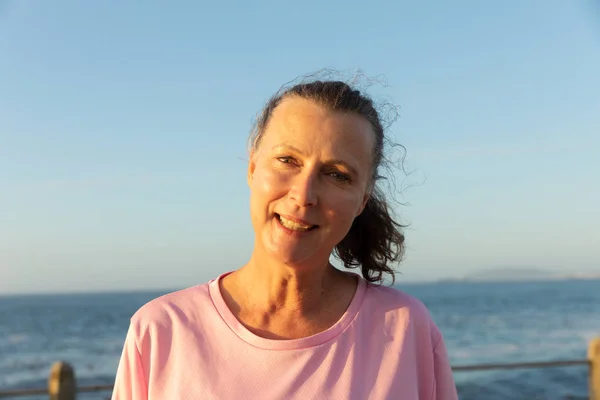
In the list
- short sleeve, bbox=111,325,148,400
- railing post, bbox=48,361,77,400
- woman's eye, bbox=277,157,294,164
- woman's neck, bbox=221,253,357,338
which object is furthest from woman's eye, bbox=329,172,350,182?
railing post, bbox=48,361,77,400

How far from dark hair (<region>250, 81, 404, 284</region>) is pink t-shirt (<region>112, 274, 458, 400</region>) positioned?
24 cm

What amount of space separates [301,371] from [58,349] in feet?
103

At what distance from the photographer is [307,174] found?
1.72 metres

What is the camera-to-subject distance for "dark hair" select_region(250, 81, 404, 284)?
1912 mm

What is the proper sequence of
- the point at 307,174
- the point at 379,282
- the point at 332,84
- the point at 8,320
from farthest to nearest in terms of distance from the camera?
1. the point at 8,320
2. the point at 379,282
3. the point at 332,84
4. the point at 307,174

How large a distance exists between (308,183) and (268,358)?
474 mm

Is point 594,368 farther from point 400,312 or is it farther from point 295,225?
point 295,225

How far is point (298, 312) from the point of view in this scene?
1.87m

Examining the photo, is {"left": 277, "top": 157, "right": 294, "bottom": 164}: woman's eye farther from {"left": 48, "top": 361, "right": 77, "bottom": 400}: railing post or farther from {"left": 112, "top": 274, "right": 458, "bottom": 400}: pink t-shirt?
{"left": 48, "top": 361, "right": 77, "bottom": 400}: railing post

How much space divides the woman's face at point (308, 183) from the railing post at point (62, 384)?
300 centimetres

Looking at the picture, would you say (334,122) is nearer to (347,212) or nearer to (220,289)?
(347,212)

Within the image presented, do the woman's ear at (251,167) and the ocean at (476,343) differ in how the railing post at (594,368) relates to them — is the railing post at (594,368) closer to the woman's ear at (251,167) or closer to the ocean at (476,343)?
the woman's ear at (251,167)

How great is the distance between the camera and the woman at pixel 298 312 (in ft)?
5.68

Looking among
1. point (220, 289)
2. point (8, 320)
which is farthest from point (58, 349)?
point (220, 289)
